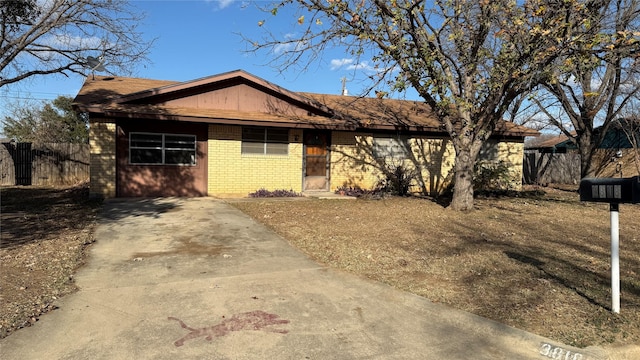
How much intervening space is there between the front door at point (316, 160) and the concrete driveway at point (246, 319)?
8923mm

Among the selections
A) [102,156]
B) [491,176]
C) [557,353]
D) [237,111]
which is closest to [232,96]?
[237,111]

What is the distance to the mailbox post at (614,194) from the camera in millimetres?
3954

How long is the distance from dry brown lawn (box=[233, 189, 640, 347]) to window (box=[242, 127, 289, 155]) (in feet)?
8.36

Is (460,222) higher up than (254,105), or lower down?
lower down

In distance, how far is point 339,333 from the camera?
385 centimetres

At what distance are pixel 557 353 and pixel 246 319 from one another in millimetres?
2687

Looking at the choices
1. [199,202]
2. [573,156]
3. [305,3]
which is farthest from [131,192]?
[573,156]

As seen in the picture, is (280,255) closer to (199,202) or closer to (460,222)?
(460,222)

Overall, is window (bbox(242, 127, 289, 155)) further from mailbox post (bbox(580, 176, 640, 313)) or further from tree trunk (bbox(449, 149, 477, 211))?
mailbox post (bbox(580, 176, 640, 313))

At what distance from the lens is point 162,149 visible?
44.1 ft

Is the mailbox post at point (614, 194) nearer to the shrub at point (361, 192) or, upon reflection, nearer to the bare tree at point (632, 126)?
the shrub at point (361, 192)

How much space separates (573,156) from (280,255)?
Result: 2490 cm

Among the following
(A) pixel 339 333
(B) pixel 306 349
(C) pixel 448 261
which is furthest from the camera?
(C) pixel 448 261

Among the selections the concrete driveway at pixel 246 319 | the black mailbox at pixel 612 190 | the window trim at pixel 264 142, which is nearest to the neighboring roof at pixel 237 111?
the window trim at pixel 264 142
